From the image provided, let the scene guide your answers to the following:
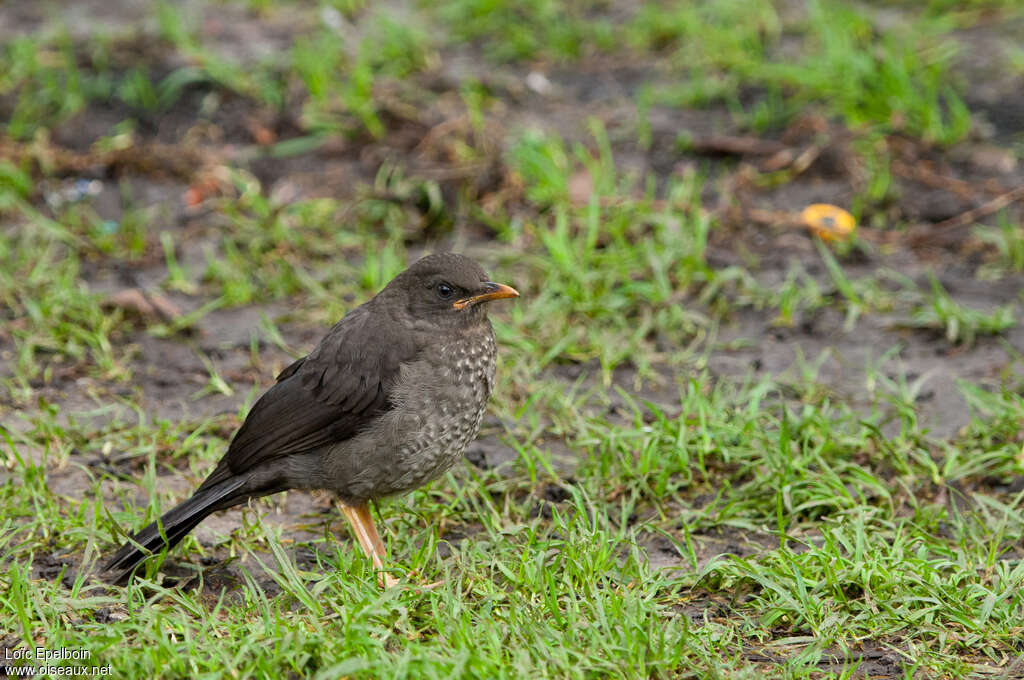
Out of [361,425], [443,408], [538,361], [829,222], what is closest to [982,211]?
[829,222]

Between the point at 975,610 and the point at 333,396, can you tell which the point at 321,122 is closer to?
the point at 333,396

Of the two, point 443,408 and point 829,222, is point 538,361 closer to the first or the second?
point 443,408

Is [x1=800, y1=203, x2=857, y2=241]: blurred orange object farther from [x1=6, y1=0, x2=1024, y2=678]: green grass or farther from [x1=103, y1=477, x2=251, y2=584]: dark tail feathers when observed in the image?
[x1=103, y1=477, x2=251, y2=584]: dark tail feathers

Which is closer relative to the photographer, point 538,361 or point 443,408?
point 443,408

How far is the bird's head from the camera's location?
5.05 m

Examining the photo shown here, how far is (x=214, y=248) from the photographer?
7.54m

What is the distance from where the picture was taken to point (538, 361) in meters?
6.37

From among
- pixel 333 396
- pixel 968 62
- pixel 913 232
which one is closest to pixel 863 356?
pixel 913 232

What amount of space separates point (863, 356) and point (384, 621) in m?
3.19

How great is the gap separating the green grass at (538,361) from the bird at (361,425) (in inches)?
8.2

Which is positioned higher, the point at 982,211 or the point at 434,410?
the point at 434,410

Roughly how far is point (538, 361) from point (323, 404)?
1.72m

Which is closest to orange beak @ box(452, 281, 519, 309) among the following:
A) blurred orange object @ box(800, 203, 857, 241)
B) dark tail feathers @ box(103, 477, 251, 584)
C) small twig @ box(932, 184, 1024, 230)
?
dark tail feathers @ box(103, 477, 251, 584)

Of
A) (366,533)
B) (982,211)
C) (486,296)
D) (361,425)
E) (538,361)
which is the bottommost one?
(982,211)
